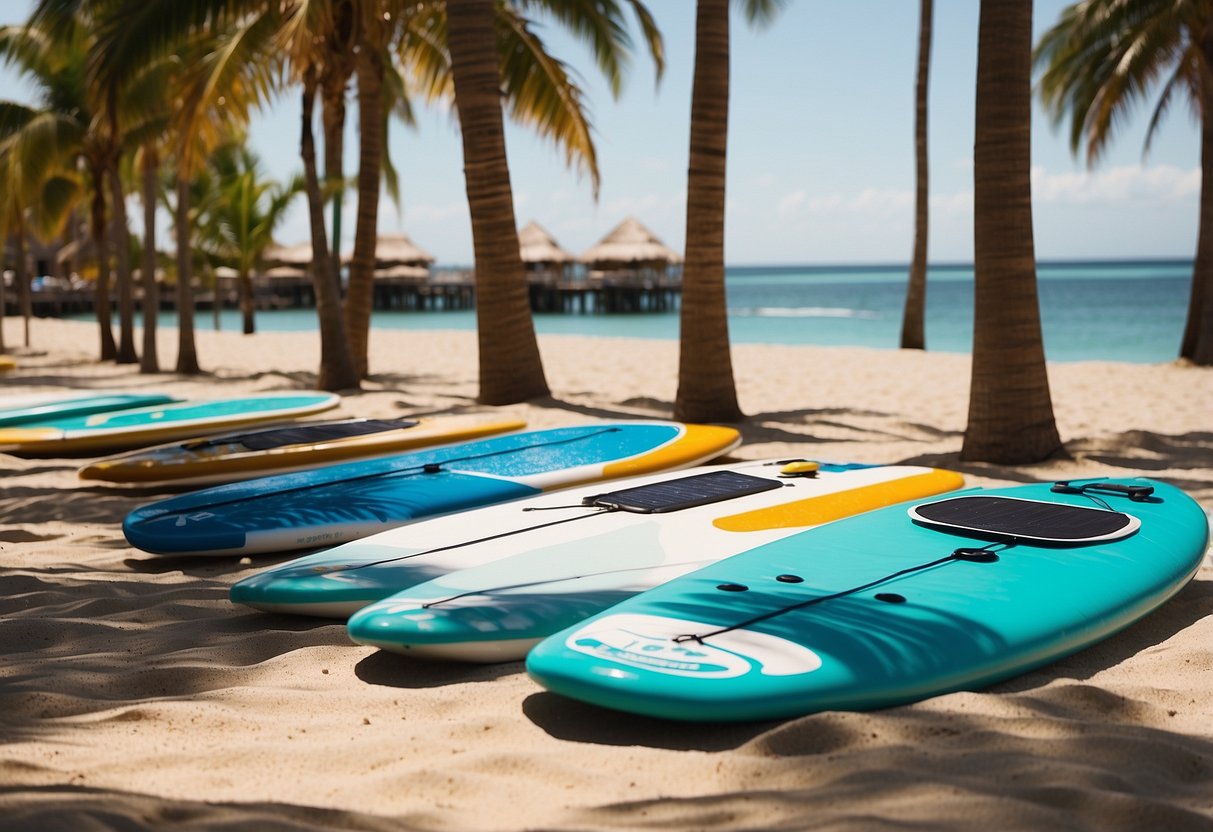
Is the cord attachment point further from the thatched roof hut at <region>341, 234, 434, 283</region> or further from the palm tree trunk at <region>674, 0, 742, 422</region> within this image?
the thatched roof hut at <region>341, 234, 434, 283</region>

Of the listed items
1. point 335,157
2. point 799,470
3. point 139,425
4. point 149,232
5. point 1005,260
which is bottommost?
point 139,425

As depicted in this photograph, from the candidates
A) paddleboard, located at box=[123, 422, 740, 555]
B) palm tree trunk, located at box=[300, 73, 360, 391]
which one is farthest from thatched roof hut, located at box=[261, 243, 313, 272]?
paddleboard, located at box=[123, 422, 740, 555]

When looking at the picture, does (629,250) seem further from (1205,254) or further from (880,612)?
(880,612)

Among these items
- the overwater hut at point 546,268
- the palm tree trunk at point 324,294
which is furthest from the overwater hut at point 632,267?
the palm tree trunk at point 324,294

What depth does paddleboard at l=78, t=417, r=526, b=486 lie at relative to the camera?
646 cm

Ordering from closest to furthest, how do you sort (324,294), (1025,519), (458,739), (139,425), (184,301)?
(458,739)
(1025,519)
(139,425)
(324,294)
(184,301)

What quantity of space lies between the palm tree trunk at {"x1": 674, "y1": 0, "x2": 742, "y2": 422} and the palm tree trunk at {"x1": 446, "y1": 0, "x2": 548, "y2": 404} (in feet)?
5.54

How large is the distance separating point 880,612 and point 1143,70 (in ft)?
44.6

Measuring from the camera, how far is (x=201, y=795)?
2.38m

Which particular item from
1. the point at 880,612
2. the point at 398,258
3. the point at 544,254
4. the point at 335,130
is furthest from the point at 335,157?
the point at 398,258

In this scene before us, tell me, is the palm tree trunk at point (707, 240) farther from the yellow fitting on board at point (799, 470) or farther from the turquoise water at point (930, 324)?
the turquoise water at point (930, 324)

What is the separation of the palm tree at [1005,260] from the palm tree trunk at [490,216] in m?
4.16

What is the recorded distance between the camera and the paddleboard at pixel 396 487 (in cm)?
478

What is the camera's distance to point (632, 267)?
43625 mm
